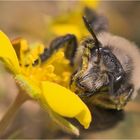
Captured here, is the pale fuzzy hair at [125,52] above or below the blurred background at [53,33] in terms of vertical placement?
above

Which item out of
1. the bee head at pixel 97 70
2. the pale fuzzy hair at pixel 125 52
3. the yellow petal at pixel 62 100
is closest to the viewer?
the yellow petal at pixel 62 100

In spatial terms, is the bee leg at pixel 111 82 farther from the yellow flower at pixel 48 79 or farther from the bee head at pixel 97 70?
the yellow flower at pixel 48 79

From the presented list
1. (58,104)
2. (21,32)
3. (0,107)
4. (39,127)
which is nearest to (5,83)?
(0,107)

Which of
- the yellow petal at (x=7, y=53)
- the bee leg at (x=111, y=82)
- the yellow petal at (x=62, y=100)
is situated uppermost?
the yellow petal at (x=7, y=53)

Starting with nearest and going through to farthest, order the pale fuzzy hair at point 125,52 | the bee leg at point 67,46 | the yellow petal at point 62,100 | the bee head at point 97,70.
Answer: the yellow petal at point 62,100, the bee head at point 97,70, the pale fuzzy hair at point 125,52, the bee leg at point 67,46

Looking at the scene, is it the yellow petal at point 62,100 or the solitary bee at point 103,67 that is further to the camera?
the solitary bee at point 103,67

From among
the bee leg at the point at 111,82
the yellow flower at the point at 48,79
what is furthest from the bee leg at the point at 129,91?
the yellow flower at the point at 48,79

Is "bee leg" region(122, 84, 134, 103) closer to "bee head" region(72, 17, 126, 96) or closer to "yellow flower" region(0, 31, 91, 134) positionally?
"bee head" region(72, 17, 126, 96)

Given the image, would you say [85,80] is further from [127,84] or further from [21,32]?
[21,32]

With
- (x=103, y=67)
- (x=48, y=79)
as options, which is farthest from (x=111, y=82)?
(x=48, y=79)
